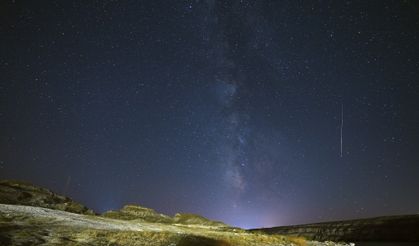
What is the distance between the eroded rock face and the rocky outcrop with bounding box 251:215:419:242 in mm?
63982

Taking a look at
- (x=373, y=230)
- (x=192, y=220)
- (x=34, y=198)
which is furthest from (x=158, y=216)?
(x=373, y=230)

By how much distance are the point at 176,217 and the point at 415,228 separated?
129 meters

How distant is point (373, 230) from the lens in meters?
57.6

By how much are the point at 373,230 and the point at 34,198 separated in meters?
77.1

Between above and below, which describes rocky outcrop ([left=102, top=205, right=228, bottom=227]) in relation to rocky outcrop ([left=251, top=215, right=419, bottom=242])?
above

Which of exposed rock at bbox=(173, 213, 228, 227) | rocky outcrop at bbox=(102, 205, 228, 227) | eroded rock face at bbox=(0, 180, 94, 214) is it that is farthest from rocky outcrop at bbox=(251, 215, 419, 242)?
exposed rock at bbox=(173, 213, 228, 227)

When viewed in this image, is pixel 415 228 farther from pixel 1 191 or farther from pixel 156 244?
pixel 1 191

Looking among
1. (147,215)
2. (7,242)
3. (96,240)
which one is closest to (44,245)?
(7,242)

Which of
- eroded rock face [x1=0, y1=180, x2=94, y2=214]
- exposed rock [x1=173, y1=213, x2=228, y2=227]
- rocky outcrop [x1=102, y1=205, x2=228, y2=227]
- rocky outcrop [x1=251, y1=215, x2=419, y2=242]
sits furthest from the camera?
exposed rock [x1=173, y1=213, x2=228, y2=227]

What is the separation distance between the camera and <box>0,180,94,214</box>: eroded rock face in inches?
2427

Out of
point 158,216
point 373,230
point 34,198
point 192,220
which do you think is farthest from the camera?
point 192,220

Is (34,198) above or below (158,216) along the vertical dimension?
below

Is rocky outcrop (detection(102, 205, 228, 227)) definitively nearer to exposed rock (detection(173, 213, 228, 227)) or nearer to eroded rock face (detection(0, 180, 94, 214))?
exposed rock (detection(173, 213, 228, 227))

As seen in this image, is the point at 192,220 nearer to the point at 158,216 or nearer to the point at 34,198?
the point at 158,216
